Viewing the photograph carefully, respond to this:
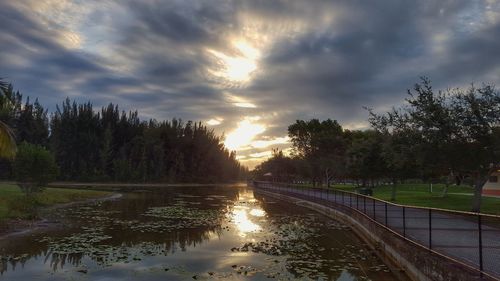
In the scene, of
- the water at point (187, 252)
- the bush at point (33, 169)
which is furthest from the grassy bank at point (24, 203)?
the water at point (187, 252)

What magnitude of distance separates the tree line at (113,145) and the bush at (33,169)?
60044 mm

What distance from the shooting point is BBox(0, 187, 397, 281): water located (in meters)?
14.0

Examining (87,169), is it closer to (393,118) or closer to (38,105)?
(38,105)

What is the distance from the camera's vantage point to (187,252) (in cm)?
1784

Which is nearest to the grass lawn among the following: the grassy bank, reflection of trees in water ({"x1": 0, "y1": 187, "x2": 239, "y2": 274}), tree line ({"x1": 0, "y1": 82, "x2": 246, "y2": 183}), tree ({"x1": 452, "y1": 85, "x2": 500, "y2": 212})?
tree ({"x1": 452, "y1": 85, "x2": 500, "y2": 212})

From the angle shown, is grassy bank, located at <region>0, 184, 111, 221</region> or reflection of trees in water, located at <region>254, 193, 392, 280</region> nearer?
reflection of trees in water, located at <region>254, 193, 392, 280</region>

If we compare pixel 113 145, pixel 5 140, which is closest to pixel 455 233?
pixel 5 140

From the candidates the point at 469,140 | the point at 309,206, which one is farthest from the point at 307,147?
the point at 469,140

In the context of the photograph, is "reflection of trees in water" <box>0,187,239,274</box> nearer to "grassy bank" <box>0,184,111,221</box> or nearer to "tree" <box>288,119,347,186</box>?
"grassy bank" <box>0,184,111,221</box>

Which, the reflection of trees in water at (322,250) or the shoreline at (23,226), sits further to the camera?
the shoreline at (23,226)

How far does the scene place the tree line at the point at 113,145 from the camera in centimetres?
10262

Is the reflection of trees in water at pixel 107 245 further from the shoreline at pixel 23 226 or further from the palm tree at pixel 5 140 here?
the palm tree at pixel 5 140

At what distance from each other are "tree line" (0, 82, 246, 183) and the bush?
60.0m

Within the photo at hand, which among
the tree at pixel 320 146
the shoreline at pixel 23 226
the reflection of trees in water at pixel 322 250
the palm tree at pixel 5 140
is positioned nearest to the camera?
the reflection of trees in water at pixel 322 250
